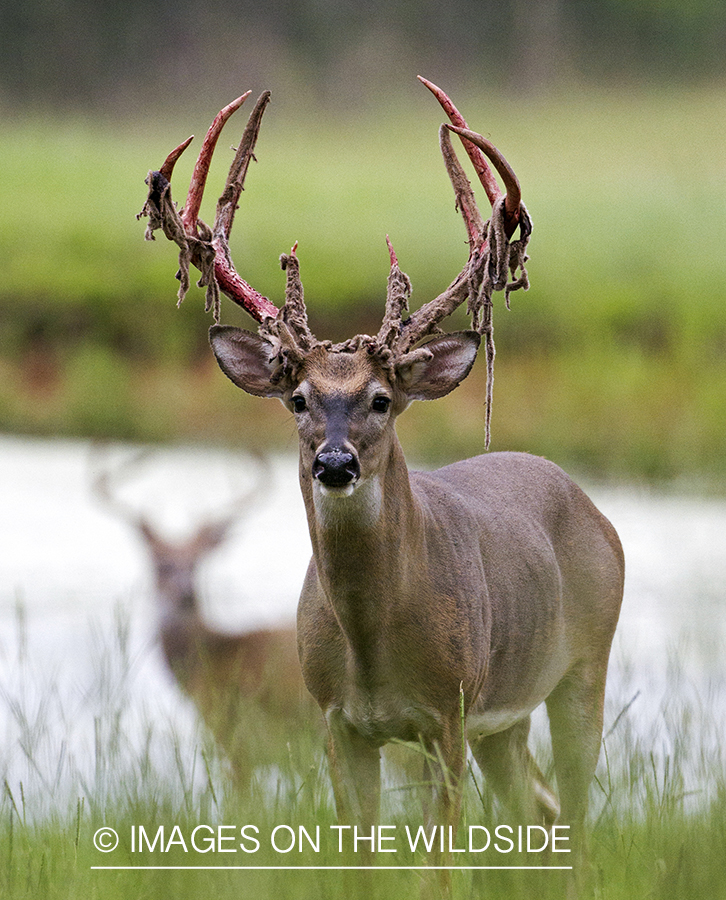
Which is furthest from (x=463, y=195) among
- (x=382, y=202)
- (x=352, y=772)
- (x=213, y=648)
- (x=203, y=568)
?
(x=382, y=202)

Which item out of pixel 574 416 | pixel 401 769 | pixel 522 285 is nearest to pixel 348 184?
pixel 574 416

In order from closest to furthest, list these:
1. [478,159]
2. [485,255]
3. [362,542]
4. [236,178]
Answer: [362,542] → [485,255] → [478,159] → [236,178]

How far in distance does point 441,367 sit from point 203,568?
14.1 ft

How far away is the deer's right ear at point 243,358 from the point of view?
3.37m

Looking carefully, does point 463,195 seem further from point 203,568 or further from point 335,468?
point 203,568

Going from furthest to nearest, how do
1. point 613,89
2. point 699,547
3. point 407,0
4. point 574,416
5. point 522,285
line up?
1. point 407,0
2. point 613,89
3. point 574,416
4. point 699,547
5. point 522,285

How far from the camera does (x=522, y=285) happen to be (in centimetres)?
342

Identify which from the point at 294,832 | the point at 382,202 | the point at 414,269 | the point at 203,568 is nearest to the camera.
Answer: the point at 294,832

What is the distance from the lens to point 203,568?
7.45m

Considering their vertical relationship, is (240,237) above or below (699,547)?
above

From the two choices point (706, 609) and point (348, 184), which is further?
point (348, 184)

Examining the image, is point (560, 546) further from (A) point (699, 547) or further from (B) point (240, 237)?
(B) point (240, 237)

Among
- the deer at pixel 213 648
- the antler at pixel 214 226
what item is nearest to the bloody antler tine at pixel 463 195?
the antler at pixel 214 226

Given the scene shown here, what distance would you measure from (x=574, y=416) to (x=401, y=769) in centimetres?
469
